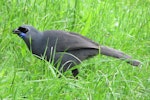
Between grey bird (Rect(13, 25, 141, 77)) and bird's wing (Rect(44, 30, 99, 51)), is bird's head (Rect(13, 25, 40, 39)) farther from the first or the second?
bird's wing (Rect(44, 30, 99, 51))

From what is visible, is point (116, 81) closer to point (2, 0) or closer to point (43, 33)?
point (43, 33)

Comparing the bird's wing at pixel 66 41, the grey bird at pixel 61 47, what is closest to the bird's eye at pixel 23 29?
the grey bird at pixel 61 47

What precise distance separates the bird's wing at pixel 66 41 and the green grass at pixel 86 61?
192mm

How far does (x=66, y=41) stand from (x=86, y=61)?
1.18ft

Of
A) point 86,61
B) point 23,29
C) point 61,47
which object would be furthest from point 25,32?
point 86,61

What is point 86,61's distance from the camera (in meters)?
5.30

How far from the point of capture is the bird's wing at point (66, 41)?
503 cm

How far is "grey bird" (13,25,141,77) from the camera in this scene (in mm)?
4922

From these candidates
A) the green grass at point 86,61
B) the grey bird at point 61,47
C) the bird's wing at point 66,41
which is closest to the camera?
the green grass at point 86,61

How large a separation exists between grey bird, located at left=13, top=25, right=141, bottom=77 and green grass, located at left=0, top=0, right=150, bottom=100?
10cm

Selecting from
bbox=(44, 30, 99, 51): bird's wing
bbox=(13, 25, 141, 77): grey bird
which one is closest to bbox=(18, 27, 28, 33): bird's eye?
bbox=(13, 25, 141, 77): grey bird

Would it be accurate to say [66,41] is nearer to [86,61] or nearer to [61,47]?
[61,47]

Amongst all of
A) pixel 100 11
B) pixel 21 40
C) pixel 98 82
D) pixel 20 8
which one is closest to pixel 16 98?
pixel 98 82

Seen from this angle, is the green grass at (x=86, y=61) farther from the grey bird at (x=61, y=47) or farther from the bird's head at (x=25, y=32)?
the bird's head at (x=25, y=32)
